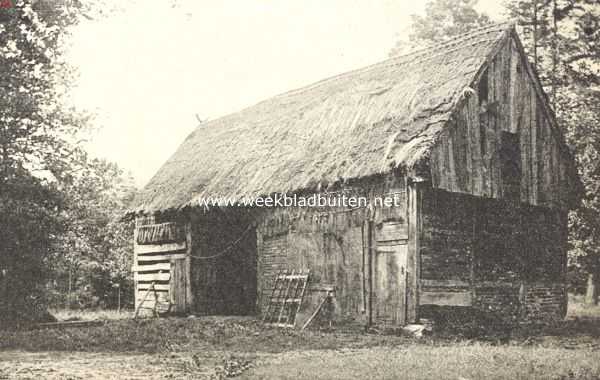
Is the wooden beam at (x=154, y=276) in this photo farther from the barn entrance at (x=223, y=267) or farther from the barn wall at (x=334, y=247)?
the barn wall at (x=334, y=247)

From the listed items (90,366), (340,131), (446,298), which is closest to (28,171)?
(340,131)

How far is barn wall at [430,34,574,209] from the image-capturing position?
14.0 m

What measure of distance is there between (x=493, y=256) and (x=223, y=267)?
804cm

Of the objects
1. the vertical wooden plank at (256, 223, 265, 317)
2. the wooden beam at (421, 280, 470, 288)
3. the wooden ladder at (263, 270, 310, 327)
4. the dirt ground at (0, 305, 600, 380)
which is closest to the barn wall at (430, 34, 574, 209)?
the wooden beam at (421, 280, 470, 288)

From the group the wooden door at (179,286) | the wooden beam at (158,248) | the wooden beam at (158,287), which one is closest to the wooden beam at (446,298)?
the wooden door at (179,286)

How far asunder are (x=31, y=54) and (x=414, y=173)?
11013 mm

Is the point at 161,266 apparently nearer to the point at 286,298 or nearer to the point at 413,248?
the point at 286,298

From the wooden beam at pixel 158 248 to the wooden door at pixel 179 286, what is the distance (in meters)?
0.35

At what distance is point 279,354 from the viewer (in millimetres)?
10422

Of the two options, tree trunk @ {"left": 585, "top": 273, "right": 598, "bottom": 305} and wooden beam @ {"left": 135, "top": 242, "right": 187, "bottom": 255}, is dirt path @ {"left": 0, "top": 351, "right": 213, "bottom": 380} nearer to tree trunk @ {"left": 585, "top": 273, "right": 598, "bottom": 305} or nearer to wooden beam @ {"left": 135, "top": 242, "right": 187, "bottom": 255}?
wooden beam @ {"left": 135, "top": 242, "right": 187, "bottom": 255}

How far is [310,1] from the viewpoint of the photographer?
49.8 feet

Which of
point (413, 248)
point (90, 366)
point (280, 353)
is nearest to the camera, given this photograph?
point (90, 366)

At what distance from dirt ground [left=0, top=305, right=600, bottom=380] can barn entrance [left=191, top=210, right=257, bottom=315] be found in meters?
3.99

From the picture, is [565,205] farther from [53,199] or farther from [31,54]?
[31,54]
